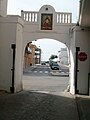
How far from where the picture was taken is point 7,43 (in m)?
18.8

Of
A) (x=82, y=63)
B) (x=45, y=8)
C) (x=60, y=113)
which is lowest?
(x=60, y=113)

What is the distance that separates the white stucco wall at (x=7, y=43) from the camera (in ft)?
61.3

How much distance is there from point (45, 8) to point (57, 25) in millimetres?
1297

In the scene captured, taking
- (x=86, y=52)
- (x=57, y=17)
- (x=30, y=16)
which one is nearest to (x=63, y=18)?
(x=57, y=17)

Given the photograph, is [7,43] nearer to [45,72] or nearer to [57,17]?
[57,17]

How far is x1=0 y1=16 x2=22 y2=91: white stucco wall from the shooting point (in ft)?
61.3

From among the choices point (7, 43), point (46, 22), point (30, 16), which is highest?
point (30, 16)

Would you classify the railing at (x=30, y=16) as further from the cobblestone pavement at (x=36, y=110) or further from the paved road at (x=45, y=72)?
the paved road at (x=45, y=72)

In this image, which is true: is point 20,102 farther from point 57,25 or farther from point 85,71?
point 57,25

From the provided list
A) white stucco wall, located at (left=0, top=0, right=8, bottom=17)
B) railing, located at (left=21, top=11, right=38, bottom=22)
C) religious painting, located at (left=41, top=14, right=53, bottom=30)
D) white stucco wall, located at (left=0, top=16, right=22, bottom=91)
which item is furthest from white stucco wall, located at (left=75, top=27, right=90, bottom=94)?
white stucco wall, located at (left=0, top=0, right=8, bottom=17)

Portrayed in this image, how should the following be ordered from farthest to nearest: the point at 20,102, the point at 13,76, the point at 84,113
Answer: the point at 13,76, the point at 20,102, the point at 84,113

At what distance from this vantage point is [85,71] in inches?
762

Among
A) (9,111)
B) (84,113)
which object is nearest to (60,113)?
(84,113)

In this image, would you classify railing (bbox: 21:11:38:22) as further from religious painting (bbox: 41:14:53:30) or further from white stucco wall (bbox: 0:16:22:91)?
white stucco wall (bbox: 0:16:22:91)
